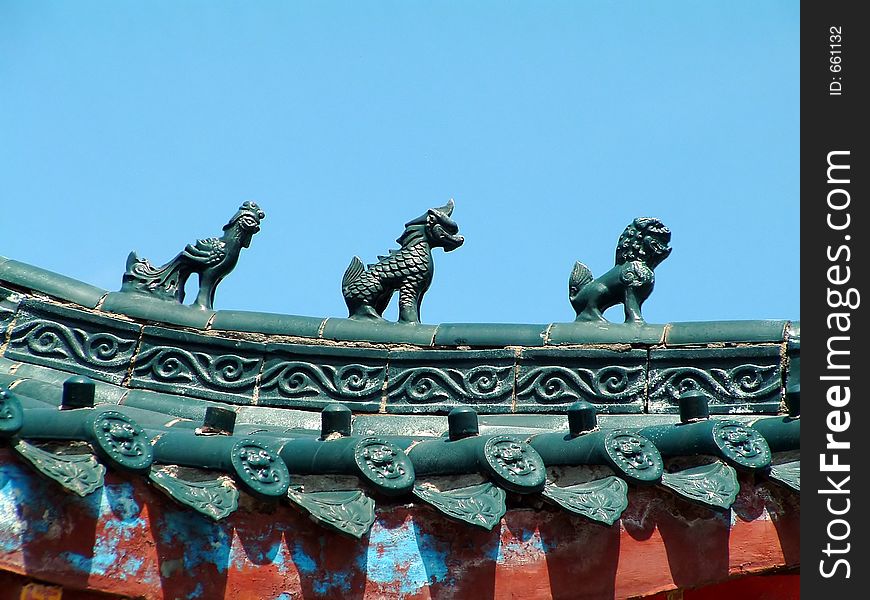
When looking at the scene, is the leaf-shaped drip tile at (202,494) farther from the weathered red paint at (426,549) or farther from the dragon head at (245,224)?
the dragon head at (245,224)

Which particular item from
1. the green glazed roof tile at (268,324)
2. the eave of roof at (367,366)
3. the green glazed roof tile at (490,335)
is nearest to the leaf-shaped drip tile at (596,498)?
the eave of roof at (367,366)

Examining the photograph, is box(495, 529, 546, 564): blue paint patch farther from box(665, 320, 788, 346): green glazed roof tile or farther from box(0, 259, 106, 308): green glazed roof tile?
box(0, 259, 106, 308): green glazed roof tile

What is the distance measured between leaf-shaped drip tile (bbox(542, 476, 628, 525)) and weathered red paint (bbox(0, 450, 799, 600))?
11 cm

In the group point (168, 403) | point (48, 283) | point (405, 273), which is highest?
point (405, 273)

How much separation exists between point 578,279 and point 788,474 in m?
2.62

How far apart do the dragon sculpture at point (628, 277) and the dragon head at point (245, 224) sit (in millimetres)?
1722

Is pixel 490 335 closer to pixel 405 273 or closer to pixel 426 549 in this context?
pixel 405 273

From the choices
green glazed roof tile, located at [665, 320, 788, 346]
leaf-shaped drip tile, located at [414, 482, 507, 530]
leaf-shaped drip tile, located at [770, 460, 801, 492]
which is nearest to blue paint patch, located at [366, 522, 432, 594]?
leaf-shaped drip tile, located at [414, 482, 507, 530]

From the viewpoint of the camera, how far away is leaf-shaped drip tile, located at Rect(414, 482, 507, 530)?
486 cm

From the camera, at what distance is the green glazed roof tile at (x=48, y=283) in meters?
7.50


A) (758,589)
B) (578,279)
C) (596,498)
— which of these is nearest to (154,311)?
(578,279)

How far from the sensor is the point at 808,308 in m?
5.40

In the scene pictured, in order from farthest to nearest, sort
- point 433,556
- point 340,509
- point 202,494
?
point 433,556, point 340,509, point 202,494

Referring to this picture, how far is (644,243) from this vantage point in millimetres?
7578
